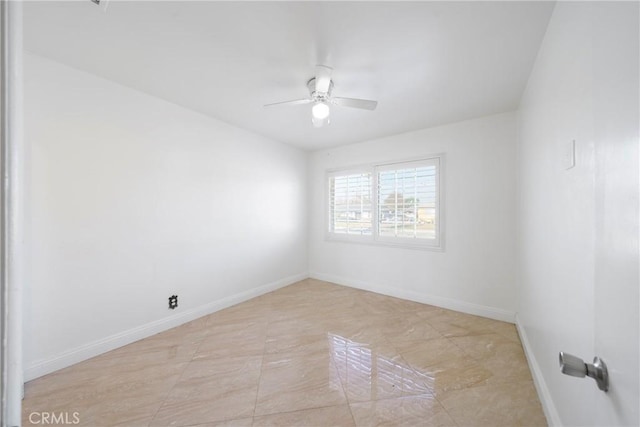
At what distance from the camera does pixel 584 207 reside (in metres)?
1.04

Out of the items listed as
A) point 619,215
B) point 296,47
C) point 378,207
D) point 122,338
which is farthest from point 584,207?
point 122,338

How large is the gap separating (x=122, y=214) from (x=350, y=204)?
2846 mm

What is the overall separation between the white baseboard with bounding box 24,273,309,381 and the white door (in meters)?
2.99

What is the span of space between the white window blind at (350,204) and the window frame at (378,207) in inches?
1.9

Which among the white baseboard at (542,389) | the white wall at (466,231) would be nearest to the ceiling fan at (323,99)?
the white wall at (466,231)

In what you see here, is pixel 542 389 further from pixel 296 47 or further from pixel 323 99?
pixel 296 47

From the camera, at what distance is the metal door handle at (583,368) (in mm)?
638

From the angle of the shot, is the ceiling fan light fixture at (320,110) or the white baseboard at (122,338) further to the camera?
the ceiling fan light fixture at (320,110)

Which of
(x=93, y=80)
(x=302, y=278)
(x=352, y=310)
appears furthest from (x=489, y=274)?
(x=93, y=80)

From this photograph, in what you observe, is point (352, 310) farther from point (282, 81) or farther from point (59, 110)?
point (59, 110)

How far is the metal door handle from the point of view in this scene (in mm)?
638

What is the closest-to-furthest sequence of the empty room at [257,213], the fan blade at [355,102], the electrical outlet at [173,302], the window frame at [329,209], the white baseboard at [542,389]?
the empty room at [257,213] → the white baseboard at [542,389] → the fan blade at [355,102] → the electrical outlet at [173,302] → the window frame at [329,209]

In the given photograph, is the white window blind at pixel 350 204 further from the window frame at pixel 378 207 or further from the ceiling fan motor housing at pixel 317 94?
the ceiling fan motor housing at pixel 317 94

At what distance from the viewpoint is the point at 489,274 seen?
2809mm
